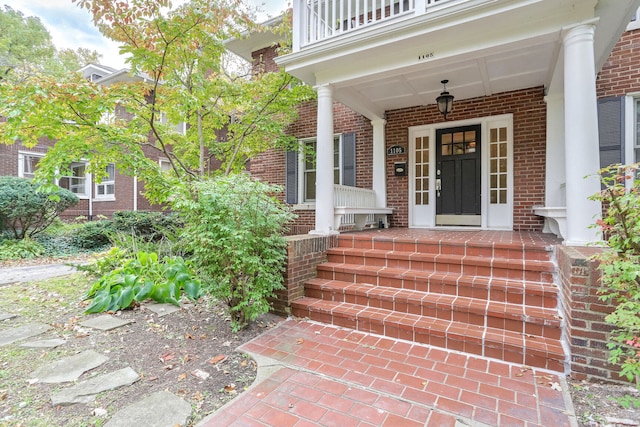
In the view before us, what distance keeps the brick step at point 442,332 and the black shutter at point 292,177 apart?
428cm

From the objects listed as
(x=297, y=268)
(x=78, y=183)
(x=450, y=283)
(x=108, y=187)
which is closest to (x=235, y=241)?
(x=297, y=268)

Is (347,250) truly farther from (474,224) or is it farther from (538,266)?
(474,224)

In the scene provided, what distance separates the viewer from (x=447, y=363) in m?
2.48

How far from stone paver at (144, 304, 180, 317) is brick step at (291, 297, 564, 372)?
1.39m

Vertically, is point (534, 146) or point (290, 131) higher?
point (290, 131)

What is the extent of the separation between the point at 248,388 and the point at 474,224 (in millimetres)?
5057

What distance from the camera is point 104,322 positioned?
10.7ft

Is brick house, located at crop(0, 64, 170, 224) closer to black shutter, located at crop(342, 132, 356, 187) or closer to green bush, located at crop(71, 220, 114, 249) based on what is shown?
green bush, located at crop(71, 220, 114, 249)

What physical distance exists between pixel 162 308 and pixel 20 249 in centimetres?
578

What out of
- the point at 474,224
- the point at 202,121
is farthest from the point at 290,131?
the point at 474,224

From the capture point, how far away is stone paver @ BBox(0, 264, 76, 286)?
4.95 m

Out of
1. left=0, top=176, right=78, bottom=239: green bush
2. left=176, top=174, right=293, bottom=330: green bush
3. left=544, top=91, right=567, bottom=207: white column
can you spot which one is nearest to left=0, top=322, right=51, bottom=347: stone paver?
left=176, top=174, right=293, bottom=330: green bush

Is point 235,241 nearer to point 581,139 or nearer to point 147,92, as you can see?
point 581,139

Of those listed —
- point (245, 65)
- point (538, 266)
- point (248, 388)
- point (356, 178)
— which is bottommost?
point (248, 388)
